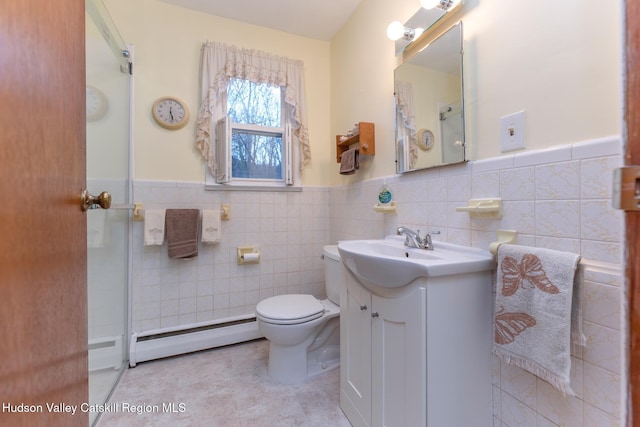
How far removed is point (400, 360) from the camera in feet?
3.22

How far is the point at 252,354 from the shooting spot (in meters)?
1.95

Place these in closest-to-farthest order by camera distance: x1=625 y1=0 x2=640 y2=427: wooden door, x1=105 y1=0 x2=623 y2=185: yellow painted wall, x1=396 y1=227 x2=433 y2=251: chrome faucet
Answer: x1=625 y1=0 x2=640 y2=427: wooden door → x1=105 y1=0 x2=623 y2=185: yellow painted wall → x1=396 y1=227 x2=433 y2=251: chrome faucet

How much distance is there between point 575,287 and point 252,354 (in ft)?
6.12

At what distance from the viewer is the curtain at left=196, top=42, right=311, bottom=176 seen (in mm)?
2031

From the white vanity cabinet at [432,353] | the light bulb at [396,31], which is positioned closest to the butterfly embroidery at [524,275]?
the white vanity cabinet at [432,353]

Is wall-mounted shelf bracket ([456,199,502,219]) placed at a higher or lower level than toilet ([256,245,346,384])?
higher

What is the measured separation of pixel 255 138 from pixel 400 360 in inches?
74.0

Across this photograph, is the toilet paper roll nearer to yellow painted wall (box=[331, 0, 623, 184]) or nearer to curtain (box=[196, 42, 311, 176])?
curtain (box=[196, 42, 311, 176])

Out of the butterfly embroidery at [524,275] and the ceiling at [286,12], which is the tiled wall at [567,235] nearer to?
the butterfly embroidery at [524,275]

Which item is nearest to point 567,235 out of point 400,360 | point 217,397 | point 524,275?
point 524,275

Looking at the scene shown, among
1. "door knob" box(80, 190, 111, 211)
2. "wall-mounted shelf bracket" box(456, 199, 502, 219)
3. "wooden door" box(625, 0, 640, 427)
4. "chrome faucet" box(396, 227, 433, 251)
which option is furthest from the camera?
"chrome faucet" box(396, 227, 433, 251)

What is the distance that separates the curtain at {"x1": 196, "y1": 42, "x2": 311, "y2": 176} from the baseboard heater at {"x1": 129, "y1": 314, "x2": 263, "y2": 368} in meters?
1.16

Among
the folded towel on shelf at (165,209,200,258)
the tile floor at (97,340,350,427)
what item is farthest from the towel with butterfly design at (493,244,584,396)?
the folded towel on shelf at (165,209,200,258)

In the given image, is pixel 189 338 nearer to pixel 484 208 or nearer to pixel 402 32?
pixel 484 208
